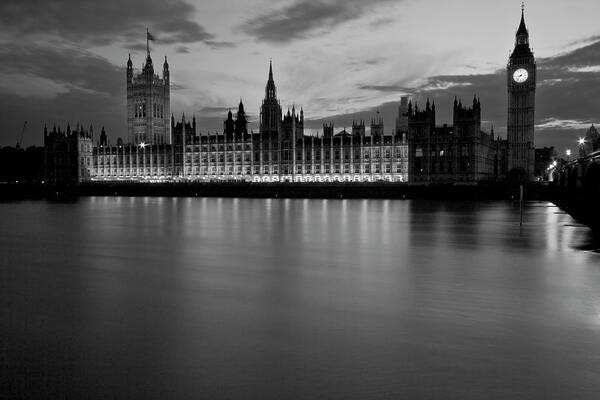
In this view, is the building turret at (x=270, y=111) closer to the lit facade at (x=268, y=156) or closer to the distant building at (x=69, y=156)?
the lit facade at (x=268, y=156)

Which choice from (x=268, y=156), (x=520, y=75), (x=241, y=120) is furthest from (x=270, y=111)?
(x=520, y=75)

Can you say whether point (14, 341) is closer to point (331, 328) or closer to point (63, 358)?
point (63, 358)

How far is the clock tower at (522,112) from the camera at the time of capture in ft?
301

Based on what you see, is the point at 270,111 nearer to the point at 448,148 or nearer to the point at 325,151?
the point at 325,151

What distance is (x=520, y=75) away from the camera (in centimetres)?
9338

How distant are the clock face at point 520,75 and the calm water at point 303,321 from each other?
3230 inches

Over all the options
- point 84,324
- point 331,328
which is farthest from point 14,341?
point 331,328

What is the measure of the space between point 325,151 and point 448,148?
60.2ft

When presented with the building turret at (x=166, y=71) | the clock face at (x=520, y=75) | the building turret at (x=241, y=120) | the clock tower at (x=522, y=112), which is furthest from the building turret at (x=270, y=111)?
the clock face at (x=520, y=75)

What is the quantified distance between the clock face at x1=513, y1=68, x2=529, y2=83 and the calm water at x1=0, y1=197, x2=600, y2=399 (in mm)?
82044

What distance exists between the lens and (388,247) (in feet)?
64.0

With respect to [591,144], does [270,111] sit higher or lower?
higher

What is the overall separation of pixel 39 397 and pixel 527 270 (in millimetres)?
12201

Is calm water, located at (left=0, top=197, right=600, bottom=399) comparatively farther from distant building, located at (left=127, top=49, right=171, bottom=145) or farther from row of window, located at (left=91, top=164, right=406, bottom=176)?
distant building, located at (left=127, top=49, right=171, bottom=145)
